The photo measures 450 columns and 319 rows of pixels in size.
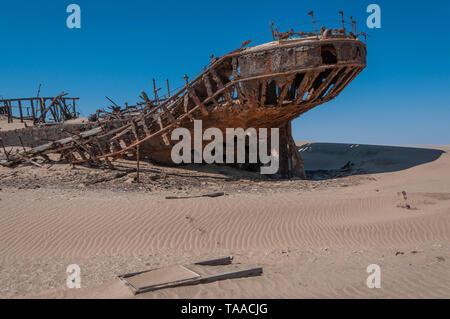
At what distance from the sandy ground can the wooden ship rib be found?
174cm

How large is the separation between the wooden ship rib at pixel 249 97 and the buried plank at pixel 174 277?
8252 millimetres

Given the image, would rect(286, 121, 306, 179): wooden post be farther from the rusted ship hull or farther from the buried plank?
the buried plank

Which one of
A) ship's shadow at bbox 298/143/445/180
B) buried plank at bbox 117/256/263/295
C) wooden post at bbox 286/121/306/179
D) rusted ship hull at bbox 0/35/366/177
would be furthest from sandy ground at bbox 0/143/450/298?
ship's shadow at bbox 298/143/445/180

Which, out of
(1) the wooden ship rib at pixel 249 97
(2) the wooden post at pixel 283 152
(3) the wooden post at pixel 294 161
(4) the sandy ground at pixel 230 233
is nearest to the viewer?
(4) the sandy ground at pixel 230 233

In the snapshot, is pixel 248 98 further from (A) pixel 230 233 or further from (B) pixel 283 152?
(A) pixel 230 233

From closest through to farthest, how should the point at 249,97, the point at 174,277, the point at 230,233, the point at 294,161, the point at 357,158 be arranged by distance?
the point at 174,277 < the point at 230,233 < the point at 249,97 < the point at 294,161 < the point at 357,158

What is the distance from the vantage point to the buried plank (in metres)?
5.13

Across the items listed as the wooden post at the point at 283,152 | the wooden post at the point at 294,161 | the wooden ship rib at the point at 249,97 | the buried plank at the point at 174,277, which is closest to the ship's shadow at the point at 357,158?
the wooden post at the point at 294,161

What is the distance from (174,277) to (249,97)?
9320 millimetres

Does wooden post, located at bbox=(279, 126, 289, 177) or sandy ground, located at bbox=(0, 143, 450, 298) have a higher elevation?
wooden post, located at bbox=(279, 126, 289, 177)

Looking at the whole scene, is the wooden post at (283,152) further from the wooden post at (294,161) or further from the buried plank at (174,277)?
the buried plank at (174,277)

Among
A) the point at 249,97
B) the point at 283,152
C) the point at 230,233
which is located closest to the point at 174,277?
the point at 230,233

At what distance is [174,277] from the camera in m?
5.53

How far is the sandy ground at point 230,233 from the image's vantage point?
18.1ft
